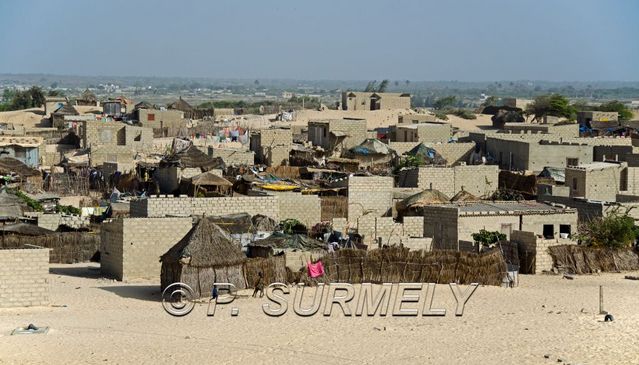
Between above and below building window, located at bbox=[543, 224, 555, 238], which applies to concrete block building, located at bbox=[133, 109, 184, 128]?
above

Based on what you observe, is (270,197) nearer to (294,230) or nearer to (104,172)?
(294,230)

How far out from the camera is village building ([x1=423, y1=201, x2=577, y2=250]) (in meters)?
24.8

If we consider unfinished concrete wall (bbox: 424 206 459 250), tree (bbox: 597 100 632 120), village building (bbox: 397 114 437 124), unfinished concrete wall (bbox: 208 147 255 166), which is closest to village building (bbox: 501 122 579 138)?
village building (bbox: 397 114 437 124)

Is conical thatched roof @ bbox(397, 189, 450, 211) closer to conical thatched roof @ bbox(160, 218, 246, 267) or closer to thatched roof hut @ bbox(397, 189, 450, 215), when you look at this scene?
thatched roof hut @ bbox(397, 189, 450, 215)

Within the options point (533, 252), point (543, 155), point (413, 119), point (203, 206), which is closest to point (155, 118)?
point (413, 119)

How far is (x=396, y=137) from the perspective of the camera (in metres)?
45.5

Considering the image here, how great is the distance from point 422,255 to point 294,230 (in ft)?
14.0

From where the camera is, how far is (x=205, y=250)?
20438mm

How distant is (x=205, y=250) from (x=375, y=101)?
44490 millimetres

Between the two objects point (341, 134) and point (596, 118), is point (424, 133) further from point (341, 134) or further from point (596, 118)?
point (596, 118)

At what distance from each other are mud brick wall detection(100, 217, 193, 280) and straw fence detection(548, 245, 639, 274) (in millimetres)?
7025

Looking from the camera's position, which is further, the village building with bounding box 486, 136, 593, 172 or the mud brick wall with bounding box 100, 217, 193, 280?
the village building with bounding box 486, 136, 593, 172

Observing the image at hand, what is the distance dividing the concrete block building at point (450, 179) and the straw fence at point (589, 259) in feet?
26.8

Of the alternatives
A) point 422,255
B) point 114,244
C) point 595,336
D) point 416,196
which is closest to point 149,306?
point 114,244
